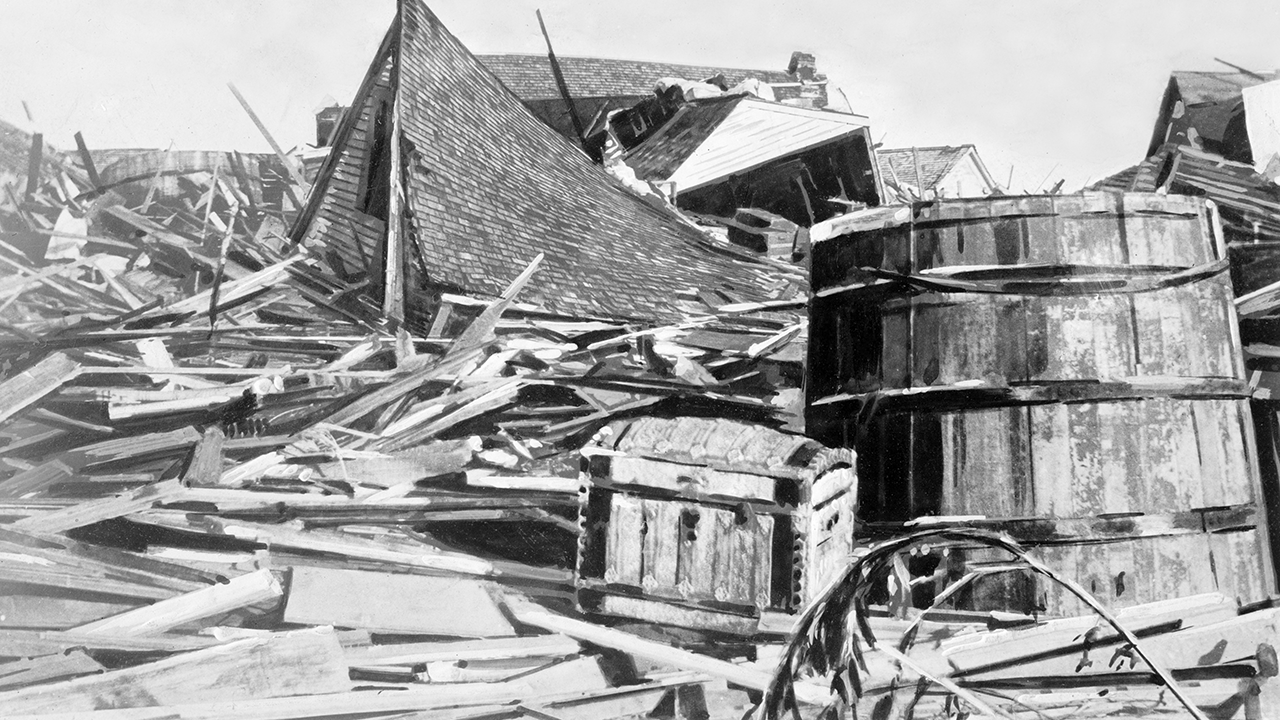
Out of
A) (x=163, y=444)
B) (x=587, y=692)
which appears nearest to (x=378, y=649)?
(x=587, y=692)

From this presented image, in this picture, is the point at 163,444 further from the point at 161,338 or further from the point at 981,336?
the point at 981,336

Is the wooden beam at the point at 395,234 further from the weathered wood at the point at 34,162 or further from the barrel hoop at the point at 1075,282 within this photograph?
the barrel hoop at the point at 1075,282

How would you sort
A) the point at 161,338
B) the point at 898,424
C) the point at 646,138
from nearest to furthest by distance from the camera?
the point at 898,424 → the point at 161,338 → the point at 646,138

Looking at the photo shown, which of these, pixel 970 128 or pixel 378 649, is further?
pixel 970 128

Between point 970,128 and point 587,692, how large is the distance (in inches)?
120

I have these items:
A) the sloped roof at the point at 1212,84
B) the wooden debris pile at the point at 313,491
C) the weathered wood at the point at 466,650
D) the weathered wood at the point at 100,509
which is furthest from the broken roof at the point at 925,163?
the weathered wood at the point at 100,509

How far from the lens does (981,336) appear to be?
10.4 ft

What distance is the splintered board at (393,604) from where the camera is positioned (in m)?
3.15

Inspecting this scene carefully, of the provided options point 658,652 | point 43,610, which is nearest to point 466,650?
point 658,652

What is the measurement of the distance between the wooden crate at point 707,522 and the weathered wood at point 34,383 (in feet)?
7.04

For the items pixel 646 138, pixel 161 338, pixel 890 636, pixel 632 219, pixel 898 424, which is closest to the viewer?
pixel 890 636

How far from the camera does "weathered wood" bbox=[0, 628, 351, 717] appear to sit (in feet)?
9.02

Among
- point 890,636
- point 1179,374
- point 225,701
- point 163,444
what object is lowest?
point 225,701

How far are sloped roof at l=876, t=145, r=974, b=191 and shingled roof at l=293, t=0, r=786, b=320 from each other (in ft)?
4.32
